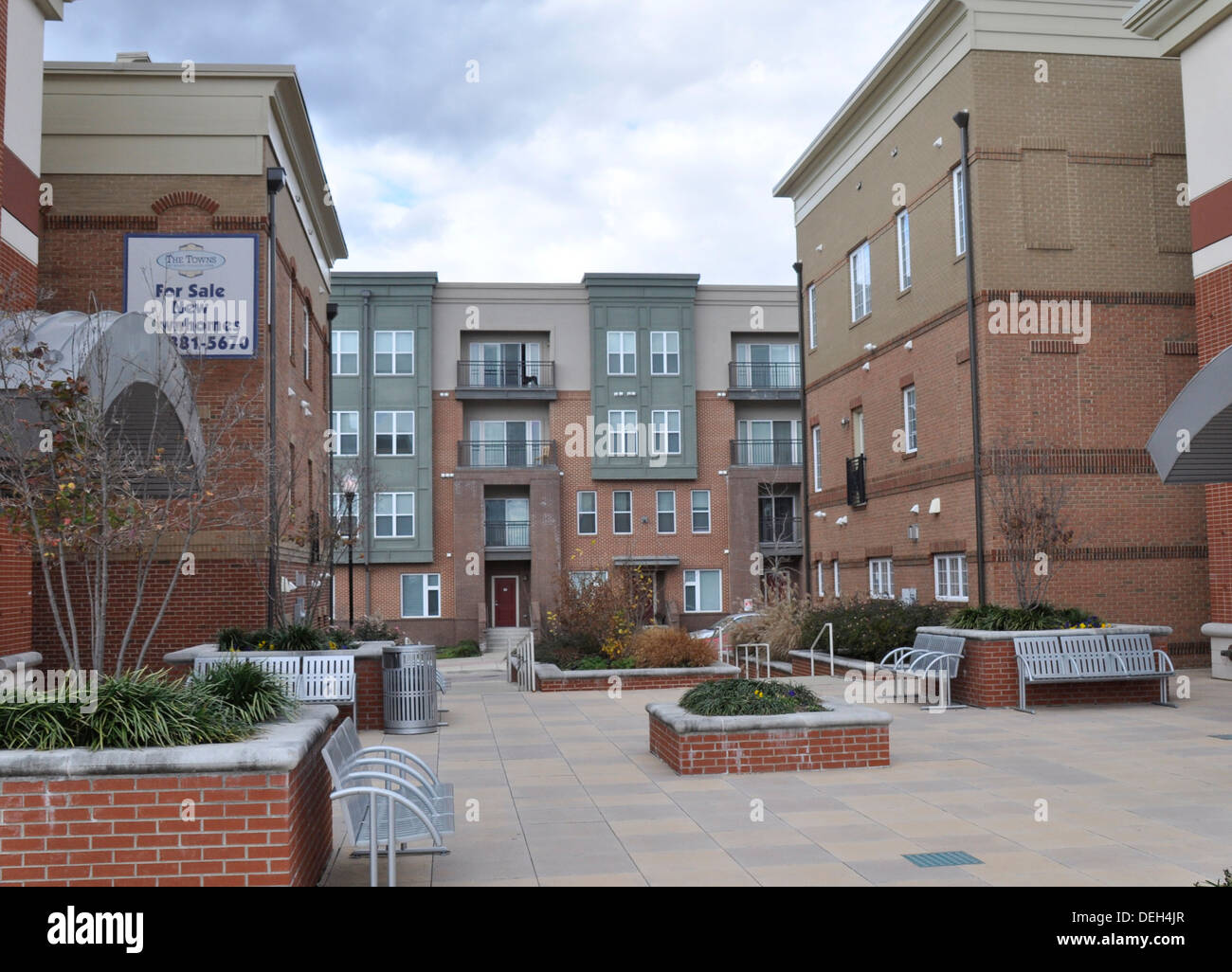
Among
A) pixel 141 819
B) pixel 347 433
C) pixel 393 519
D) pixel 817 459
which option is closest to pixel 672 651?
pixel 817 459

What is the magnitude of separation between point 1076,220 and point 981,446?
432 centimetres

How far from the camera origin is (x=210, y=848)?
18.6 ft

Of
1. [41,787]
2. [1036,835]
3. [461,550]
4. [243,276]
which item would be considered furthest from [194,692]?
[461,550]

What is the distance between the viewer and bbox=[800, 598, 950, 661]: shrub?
19734 millimetres

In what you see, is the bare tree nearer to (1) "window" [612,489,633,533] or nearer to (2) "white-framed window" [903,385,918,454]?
(2) "white-framed window" [903,385,918,454]

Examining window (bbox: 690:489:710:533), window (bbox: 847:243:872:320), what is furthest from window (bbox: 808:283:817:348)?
window (bbox: 690:489:710:533)

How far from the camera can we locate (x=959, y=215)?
70.1ft

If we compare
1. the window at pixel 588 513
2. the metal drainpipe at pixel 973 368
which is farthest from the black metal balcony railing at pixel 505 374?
the metal drainpipe at pixel 973 368

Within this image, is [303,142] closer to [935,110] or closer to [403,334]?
[935,110]

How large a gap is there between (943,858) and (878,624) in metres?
13.1

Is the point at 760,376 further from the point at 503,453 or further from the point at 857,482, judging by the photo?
the point at 857,482

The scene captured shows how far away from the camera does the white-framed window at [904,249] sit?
23875mm

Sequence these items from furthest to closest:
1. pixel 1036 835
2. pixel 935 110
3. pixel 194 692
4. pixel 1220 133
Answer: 1. pixel 935 110
2. pixel 1220 133
3. pixel 1036 835
4. pixel 194 692

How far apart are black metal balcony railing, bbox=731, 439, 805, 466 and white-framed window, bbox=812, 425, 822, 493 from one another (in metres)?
12.2
